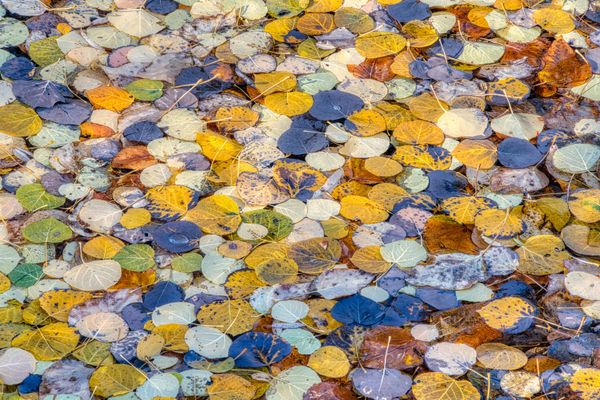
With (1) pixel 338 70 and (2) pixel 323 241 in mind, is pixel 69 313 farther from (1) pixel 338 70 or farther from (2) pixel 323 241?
(1) pixel 338 70

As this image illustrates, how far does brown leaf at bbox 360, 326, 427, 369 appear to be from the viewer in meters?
1.71

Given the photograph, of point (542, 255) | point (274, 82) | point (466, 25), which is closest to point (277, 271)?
point (542, 255)

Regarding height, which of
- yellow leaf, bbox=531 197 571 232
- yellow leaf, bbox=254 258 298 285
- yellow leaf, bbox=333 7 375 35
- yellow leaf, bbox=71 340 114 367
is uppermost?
yellow leaf, bbox=333 7 375 35

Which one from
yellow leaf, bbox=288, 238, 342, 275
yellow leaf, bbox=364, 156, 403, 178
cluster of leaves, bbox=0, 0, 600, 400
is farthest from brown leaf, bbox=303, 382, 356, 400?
yellow leaf, bbox=364, 156, 403, 178

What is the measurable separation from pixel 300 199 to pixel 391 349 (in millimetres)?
518

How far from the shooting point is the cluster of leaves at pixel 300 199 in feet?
5.65

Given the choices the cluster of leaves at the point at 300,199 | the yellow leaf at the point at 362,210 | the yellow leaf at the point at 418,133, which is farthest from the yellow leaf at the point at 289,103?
the yellow leaf at the point at 362,210

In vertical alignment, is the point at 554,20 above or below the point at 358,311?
above

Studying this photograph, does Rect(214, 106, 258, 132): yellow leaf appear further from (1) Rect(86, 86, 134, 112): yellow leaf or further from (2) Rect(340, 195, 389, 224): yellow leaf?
(2) Rect(340, 195, 389, 224): yellow leaf

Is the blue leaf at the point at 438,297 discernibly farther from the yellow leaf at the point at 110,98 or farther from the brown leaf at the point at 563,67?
the yellow leaf at the point at 110,98

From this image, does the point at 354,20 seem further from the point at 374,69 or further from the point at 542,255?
the point at 542,255

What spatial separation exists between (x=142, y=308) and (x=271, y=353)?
32cm

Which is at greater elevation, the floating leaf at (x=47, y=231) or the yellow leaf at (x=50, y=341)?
the floating leaf at (x=47, y=231)

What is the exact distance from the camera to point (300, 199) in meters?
2.10
